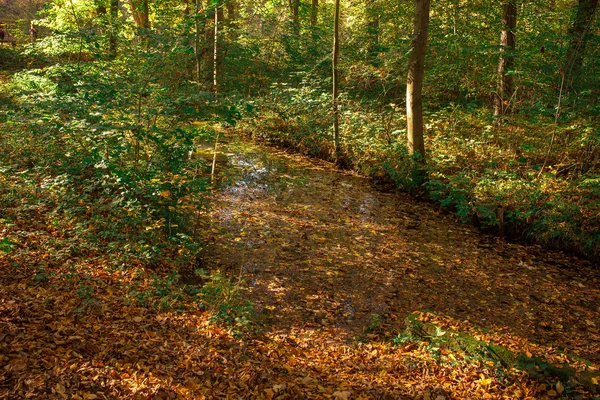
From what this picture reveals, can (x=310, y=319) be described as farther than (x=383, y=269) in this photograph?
No

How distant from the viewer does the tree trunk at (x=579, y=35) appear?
9922 mm

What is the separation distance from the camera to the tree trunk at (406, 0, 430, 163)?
34.3 feet

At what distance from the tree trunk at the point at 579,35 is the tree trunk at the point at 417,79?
11.1ft

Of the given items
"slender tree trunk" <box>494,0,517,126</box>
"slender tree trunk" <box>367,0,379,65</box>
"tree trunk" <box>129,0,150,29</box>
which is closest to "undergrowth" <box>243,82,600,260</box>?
"slender tree trunk" <box>494,0,517,126</box>

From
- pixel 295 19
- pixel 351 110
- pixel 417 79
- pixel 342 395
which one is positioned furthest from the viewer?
pixel 295 19

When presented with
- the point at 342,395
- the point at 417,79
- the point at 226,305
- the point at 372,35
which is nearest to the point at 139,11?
the point at 372,35

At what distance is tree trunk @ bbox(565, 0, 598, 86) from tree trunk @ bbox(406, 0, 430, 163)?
11.1 feet

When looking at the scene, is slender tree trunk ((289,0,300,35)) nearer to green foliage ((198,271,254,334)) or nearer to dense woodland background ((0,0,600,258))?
dense woodland background ((0,0,600,258))

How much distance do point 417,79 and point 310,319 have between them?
7.44 meters

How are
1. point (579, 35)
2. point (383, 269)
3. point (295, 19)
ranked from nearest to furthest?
1. point (383, 269)
2. point (579, 35)
3. point (295, 19)

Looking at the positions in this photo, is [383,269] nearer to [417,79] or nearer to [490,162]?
[490,162]

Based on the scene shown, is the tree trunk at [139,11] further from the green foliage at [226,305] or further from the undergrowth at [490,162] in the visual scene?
the green foliage at [226,305]

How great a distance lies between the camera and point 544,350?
17.1ft

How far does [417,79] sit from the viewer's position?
421 inches
